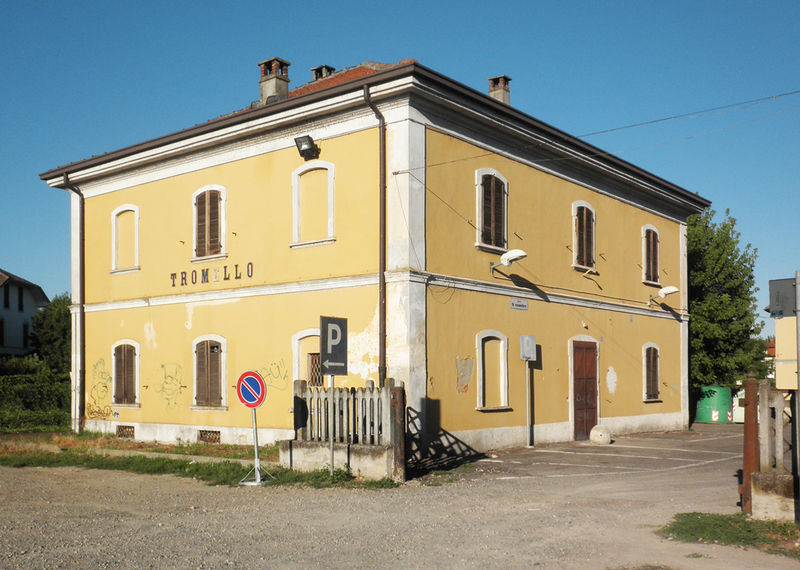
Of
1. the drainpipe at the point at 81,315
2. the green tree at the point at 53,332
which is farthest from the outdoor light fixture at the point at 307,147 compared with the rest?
the green tree at the point at 53,332

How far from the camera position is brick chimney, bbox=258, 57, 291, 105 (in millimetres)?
19859

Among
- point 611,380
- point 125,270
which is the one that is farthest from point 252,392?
point 611,380

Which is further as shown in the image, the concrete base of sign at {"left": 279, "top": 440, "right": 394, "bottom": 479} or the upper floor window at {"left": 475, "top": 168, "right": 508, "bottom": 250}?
the upper floor window at {"left": 475, "top": 168, "right": 508, "bottom": 250}

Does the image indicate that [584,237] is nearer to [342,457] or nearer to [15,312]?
[342,457]

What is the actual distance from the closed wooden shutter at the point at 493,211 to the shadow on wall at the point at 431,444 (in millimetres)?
3916

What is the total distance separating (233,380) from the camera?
18.3m

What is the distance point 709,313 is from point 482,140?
1423 centimetres

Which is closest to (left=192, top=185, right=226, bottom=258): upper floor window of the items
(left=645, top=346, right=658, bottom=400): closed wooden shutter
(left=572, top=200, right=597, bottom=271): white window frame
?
(left=572, top=200, right=597, bottom=271): white window frame

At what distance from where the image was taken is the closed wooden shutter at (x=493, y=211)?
680 inches

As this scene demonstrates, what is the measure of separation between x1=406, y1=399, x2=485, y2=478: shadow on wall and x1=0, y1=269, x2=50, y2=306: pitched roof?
4958cm

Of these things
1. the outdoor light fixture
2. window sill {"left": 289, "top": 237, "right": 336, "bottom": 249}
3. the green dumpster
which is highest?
the outdoor light fixture

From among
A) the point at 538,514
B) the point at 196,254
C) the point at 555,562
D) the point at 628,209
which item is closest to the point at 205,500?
the point at 538,514

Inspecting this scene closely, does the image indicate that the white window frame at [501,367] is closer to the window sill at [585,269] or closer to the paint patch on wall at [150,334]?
the window sill at [585,269]

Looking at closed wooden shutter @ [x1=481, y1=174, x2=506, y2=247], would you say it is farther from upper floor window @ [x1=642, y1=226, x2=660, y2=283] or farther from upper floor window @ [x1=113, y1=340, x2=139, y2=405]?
upper floor window @ [x1=113, y1=340, x2=139, y2=405]
